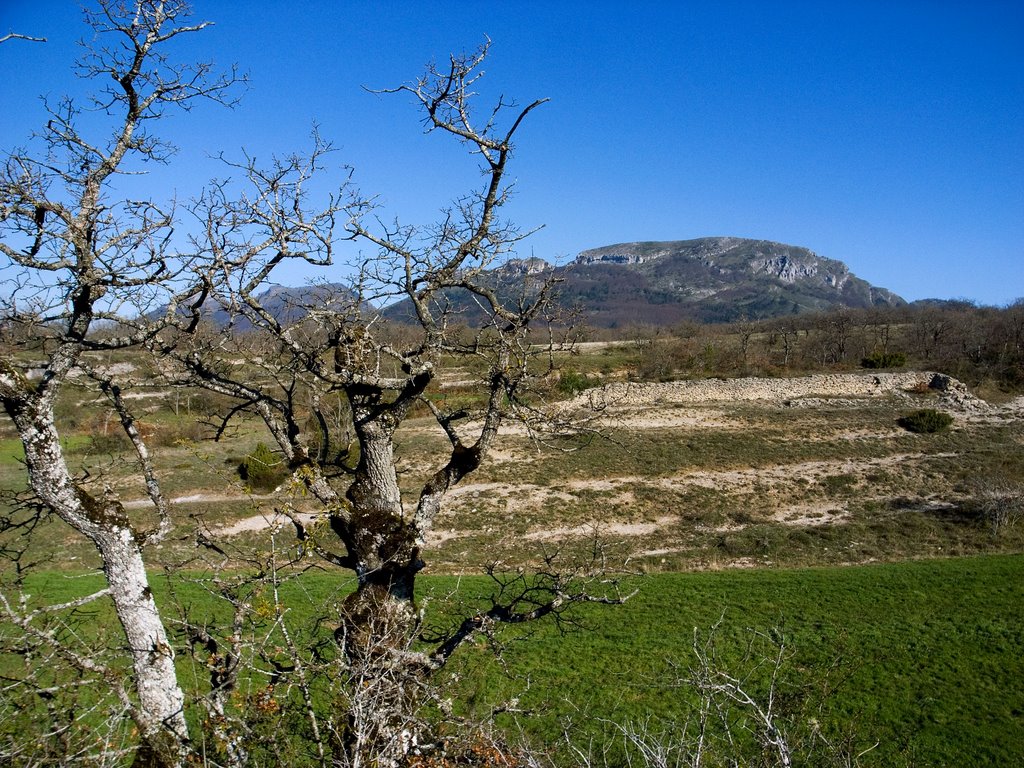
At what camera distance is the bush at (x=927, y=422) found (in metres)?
36.0

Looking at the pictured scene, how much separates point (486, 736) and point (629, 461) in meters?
26.3

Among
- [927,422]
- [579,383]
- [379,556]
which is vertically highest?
[379,556]

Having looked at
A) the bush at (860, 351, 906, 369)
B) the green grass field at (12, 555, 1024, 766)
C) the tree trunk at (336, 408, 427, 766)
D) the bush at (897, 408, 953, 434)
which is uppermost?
the bush at (860, 351, 906, 369)

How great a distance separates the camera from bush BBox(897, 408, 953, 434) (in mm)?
35969

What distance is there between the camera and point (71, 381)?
19.9ft

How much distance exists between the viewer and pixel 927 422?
36.1 metres

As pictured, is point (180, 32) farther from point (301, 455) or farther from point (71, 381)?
point (301, 455)

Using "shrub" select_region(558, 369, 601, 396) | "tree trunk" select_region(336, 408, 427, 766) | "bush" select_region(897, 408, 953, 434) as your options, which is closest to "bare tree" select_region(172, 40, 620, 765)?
"tree trunk" select_region(336, 408, 427, 766)

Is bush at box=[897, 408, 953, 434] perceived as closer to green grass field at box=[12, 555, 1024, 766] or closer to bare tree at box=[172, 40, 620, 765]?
green grass field at box=[12, 555, 1024, 766]

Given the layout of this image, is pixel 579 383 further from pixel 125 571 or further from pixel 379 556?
pixel 125 571

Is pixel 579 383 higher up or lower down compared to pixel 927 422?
higher up

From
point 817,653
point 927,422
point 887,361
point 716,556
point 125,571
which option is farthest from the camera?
point 887,361

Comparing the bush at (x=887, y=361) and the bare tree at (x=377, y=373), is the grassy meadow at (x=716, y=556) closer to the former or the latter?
the bare tree at (x=377, y=373)

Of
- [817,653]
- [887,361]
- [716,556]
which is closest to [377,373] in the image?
[817,653]
